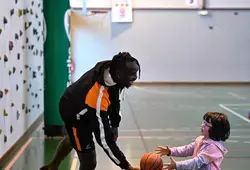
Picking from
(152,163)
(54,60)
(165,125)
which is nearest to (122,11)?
(165,125)

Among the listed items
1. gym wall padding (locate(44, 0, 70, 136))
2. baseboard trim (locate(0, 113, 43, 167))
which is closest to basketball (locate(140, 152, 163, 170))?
baseboard trim (locate(0, 113, 43, 167))

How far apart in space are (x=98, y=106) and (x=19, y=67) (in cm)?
325

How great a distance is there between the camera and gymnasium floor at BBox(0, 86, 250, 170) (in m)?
5.56

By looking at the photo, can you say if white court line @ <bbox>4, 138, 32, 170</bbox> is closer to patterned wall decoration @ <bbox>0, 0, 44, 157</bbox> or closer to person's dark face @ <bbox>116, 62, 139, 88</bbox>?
patterned wall decoration @ <bbox>0, 0, 44, 157</bbox>

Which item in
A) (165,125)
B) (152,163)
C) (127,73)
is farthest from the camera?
(165,125)

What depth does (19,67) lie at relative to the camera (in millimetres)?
6207

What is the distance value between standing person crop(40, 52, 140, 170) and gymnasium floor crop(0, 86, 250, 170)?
1.59 metres

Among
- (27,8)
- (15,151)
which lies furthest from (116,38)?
(15,151)

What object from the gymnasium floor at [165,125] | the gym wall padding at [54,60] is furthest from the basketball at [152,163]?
the gym wall padding at [54,60]

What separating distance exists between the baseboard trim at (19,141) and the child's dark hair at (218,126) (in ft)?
9.64

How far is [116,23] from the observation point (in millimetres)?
14414

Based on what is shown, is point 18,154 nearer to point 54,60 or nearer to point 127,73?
point 54,60

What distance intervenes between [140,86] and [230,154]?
839 cm

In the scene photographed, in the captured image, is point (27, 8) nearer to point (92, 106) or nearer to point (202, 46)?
point (92, 106)
